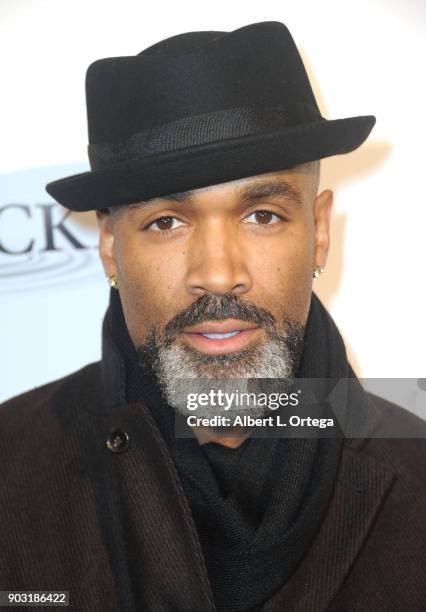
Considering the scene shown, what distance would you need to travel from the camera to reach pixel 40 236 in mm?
2188

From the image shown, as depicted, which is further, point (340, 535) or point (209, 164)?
point (340, 535)

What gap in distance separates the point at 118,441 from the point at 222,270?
1.54 ft

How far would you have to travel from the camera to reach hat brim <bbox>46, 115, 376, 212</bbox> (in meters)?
1.46

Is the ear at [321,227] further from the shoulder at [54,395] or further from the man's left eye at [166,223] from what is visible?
the shoulder at [54,395]

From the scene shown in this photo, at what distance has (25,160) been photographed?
84.4 inches

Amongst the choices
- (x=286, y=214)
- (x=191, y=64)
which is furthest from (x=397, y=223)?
(x=191, y=64)

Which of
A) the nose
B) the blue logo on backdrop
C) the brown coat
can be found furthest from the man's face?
the blue logo on backdrop

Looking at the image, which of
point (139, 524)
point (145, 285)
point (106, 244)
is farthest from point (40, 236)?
point (139, 524)

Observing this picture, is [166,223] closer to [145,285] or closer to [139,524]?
[145,285]

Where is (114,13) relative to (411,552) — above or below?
above

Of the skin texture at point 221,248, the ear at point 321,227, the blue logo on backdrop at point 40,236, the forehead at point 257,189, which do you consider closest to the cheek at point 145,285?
the skin texture at point 221,248

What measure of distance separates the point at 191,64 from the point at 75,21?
76 cm

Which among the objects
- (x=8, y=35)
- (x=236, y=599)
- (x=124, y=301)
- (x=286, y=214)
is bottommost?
(x=236, y=599)

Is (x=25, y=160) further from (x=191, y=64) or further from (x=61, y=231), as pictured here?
(x=191, y=64)
